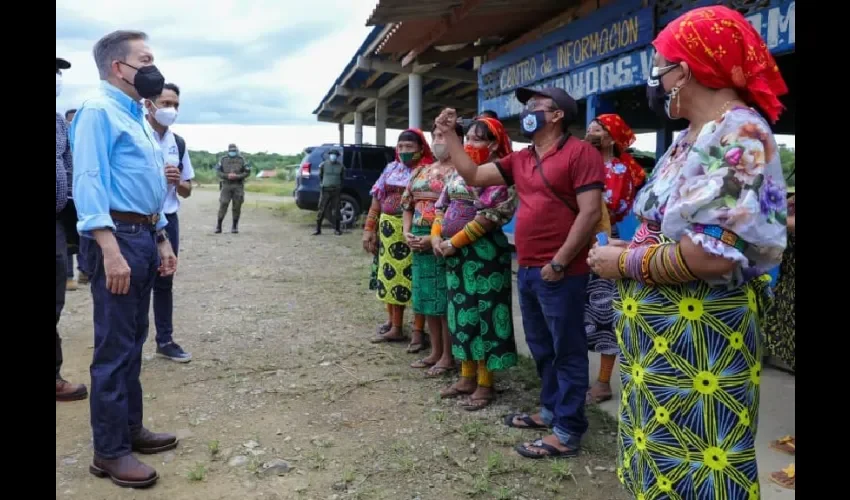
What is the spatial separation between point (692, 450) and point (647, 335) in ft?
1.11

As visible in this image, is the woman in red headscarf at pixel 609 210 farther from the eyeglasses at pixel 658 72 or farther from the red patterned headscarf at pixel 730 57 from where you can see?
the red patterned headscarf at pixel 730 57

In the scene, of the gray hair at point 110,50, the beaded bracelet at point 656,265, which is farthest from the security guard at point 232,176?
the beaded bracelet at point 656,265

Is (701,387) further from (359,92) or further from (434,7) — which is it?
(359,92)

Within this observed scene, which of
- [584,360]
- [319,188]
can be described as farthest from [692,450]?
[319,188]

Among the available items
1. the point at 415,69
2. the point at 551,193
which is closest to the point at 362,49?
the point at 415,69

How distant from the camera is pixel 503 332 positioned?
12.1ft

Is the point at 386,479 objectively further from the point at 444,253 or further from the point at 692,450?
the point at 692,450

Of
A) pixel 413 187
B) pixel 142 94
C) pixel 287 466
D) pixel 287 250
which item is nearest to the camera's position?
pixel 142 94

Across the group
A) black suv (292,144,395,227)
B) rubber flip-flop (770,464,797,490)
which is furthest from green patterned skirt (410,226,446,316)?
black suv (292,144,395,227)

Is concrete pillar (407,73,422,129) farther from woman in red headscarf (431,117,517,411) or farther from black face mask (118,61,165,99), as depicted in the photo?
black face mask (118,61,165,99)

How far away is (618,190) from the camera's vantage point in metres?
3.93
